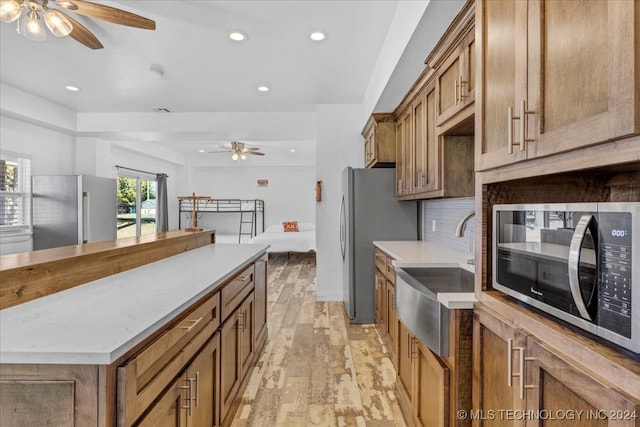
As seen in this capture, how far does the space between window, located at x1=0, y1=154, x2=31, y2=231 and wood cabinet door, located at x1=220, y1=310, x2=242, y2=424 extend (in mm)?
4403

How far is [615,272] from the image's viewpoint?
746 mm

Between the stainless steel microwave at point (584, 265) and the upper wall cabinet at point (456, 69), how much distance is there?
3.05 feet

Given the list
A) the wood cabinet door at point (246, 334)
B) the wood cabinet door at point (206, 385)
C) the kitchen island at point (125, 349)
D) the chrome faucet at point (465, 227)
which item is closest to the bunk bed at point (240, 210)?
the wood cabinet door at point (246, 334)

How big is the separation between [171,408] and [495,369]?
1.14 meters

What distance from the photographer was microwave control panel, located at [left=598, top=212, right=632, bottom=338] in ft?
2.36

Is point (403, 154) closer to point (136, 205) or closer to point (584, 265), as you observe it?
point (584, 265)

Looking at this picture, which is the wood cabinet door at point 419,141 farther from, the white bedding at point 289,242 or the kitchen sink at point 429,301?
the white bedding at point 289,242

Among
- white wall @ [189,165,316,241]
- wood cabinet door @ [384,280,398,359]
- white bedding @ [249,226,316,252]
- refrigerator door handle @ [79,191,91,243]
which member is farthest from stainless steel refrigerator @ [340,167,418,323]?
white wall @ [189,165,316,241]

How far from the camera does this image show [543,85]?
0.96m

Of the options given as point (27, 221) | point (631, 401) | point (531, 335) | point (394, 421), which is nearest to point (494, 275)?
point (531, 335)

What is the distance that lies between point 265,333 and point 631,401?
278 centimetres

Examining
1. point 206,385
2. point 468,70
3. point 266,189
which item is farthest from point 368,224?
point 266,189

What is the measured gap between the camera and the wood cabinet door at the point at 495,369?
3.43 ft

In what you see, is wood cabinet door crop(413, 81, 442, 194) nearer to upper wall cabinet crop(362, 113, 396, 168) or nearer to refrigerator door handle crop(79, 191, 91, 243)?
upper wall cabinet crop(362, 113, 396, 168)
